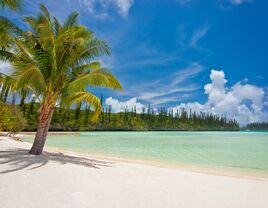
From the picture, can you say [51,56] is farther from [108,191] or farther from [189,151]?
[189,151]

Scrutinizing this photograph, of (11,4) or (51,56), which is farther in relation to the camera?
(51,56)

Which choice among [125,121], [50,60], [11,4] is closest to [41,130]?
[50,60]

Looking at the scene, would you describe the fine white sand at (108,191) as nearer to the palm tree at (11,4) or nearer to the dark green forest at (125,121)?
the palm tree at (11,4)

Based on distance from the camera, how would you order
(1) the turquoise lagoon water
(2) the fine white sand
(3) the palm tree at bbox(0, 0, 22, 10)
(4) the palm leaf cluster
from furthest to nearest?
(1) the turquoise lagoon water, (4) the palm leaf cluster, (3) the palm tree at bbox(0, 0, 22, 10), (2) the fine white sand

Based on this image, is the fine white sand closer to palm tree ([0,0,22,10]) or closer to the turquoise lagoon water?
palm tree ([0,0,22,10])

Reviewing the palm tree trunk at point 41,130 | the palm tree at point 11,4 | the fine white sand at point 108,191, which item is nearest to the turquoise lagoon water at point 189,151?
the palm tree trunk at point 41,130

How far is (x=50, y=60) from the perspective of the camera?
672cm

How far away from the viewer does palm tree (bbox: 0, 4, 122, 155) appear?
21.7 ft

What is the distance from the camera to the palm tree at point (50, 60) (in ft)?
21.7

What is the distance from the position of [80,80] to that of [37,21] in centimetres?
242

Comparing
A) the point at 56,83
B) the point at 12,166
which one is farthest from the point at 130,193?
the point at 56,83

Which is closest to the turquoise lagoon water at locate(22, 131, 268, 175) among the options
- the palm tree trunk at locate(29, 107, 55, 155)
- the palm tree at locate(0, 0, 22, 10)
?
the palm tree trunk at locate(29, 107, 55, 155)

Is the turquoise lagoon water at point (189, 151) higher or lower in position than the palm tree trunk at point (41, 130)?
lower

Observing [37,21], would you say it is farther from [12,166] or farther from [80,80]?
[12,166]
